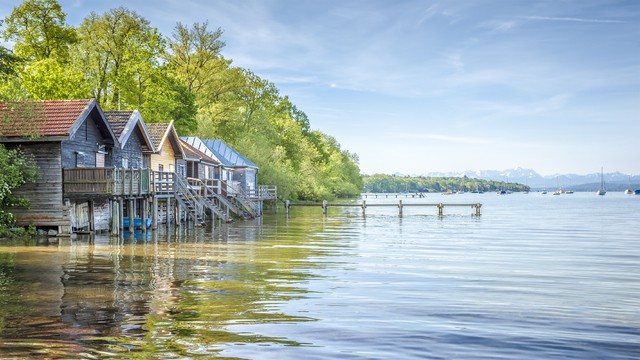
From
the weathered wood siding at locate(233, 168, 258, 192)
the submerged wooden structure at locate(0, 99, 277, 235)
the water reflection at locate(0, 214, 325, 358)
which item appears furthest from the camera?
the weathered wood siding at locate(233, 168, 258, 192)

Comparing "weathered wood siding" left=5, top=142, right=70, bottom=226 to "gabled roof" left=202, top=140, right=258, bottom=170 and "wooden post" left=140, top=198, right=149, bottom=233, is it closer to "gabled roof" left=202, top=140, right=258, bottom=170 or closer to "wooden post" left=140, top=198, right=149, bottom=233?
"wooden post" left=140, top=198, right=149, bottom=233

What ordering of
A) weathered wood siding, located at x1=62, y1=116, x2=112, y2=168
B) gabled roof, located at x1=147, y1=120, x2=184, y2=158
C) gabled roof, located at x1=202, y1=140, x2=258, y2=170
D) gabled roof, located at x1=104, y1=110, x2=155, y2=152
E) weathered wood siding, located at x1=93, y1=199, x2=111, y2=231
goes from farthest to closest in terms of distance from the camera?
gabled roof, located at x1=202, y1=140, x2=258, y2=170
gabled roof, located at x1=147, y1=120, x2=184, y2=158
gabled roof, located at x1=104, y1=110, x2=155, y2=152
weathered wood siding, located at x1=93, y1=199, x2=111, y2=231
weathered wood siding, located at x1=62, y1=116, x2=112, y2=168

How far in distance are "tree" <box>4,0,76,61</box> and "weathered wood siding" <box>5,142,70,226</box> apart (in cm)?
2676

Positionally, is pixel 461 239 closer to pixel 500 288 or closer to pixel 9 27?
pixel 500 288

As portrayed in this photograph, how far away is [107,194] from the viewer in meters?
31.3

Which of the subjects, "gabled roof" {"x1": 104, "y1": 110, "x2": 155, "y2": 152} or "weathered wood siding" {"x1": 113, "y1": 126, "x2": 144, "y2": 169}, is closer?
"gabled roof" {"x1": 104, "y1": 110, "x2": 155, "y2": 152}

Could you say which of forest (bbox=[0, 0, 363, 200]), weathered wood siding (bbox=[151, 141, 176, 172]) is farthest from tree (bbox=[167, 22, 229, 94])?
weathered wood siding (bbox=[151, 141, 176, 172])

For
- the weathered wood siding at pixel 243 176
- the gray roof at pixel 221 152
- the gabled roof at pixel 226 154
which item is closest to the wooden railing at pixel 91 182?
the gray roof at pixel 221 152

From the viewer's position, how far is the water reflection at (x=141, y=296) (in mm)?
10482

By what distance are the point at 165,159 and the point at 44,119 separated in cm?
1758

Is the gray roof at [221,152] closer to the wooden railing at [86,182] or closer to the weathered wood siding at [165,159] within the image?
the weathered wood siding at [165,159]

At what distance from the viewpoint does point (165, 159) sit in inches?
1887

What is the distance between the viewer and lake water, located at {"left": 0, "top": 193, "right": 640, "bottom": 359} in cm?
1035

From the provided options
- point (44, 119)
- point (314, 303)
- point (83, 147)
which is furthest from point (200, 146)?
point (314, 303)
